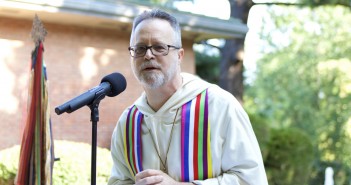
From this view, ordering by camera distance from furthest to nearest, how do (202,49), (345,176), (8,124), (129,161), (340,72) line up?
(340,72), (202,49), (345,176), (8,124), (129,161)

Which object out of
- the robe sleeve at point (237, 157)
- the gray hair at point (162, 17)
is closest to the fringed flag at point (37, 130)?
the gray hair at point (162, 17)

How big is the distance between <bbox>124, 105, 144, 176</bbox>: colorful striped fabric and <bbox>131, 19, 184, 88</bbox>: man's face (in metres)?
0.27

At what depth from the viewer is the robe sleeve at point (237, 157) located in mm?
2654

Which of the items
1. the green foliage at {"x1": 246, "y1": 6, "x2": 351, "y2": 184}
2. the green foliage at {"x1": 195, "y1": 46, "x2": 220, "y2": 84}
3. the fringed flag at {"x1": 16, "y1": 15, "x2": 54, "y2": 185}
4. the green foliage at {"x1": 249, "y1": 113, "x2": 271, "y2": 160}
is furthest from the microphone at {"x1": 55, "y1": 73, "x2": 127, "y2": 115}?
the green foliage at {"x1": 246, "y1": 6, "x2": 351, "y2": 184}

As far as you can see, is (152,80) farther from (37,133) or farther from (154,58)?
(37,133)

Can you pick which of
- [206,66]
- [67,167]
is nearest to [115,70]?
[67,167]

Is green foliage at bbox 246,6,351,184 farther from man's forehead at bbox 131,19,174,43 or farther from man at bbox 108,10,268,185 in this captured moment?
man's forehead at bbox 131,19,174,43

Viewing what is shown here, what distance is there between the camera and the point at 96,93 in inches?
110

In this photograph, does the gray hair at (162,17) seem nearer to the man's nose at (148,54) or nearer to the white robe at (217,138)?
the man's nose at (148,54)

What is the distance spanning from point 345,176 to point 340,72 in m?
8.17

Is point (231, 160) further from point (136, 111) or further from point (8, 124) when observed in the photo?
point (8, 124)

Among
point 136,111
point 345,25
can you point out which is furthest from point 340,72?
point 136,111

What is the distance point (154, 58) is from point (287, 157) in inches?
401

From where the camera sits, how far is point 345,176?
1631 cm
